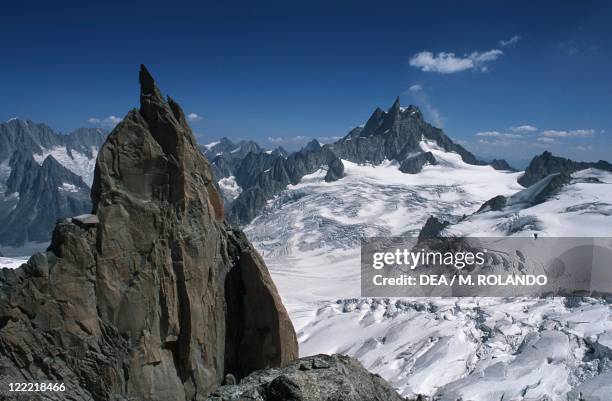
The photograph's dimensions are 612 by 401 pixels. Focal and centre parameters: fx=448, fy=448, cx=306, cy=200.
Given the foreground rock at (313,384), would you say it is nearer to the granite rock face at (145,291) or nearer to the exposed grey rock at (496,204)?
the granite rock face at (145,291)

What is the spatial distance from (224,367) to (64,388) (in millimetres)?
7414

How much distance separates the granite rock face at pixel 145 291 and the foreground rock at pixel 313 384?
5.64 metres

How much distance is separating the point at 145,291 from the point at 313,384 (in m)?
9.13

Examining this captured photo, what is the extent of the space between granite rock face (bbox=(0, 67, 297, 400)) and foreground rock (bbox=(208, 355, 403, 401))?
5.64 m

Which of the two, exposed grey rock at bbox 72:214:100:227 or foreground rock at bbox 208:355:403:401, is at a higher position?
exposed grey rock at bbox 72:214:100:227

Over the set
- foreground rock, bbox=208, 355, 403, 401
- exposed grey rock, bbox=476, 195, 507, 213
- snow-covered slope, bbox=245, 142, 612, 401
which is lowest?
snow-covered slope, bbox=245, 142, 612, 401

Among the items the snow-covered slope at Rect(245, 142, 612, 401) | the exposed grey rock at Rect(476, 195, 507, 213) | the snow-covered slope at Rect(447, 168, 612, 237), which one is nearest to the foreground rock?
the snow-covered slope at Rect(245, 142, 612, 401)

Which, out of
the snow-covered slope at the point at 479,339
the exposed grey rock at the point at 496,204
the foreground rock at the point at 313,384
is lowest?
the snow-covered slope at the point at 479,339

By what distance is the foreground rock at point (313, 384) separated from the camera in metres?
13.8

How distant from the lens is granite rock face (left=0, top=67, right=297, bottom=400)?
57.6 feet

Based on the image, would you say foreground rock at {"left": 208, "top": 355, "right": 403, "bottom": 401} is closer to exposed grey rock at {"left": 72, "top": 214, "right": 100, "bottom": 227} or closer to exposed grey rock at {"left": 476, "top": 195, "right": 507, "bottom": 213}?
exposed grey rock at {"left": 72, "top": 214, "right": 100, "bottom": 227}

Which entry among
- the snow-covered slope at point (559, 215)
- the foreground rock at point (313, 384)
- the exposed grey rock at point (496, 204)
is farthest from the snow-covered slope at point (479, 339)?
the foreground rock at point (313, 384)

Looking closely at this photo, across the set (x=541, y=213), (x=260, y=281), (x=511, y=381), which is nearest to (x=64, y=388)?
(x=260, y=281)

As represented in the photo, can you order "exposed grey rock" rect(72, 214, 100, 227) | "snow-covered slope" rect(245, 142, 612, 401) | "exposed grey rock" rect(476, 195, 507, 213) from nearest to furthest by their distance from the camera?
"exposed grey rock" rect(72, 214, 100, 227)
"snow-covered slope" rect(245, 142, 612, 401)
"exposed grey rock" rect(476, 195, 507, 213)
